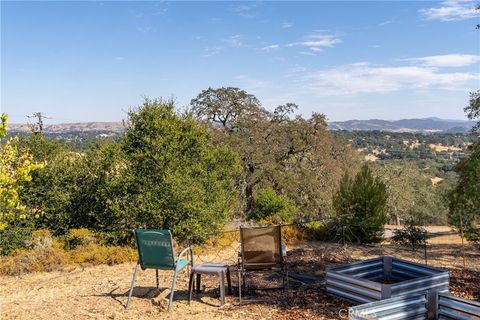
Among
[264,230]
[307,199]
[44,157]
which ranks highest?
[44,157]

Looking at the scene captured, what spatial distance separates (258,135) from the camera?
71.7ft

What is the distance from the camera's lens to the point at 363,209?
38.7ft

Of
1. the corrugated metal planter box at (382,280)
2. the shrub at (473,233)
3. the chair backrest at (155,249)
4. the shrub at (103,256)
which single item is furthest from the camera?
the shrub at (473,233)

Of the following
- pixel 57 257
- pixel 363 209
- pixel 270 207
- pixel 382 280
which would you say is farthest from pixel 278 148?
pixel 382 280

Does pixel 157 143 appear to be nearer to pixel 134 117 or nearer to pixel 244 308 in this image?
pixel 134 117

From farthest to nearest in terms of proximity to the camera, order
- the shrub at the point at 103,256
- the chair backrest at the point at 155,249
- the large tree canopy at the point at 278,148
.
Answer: the large tree canopy at the point at 278,148 < the shrub at the point at 103,256 < the chair backrest at the point at 155,249

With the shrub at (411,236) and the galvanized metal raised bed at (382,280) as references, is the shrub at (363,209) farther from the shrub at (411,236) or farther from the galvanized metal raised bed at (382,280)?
the galvanized metal raised bed at (382,280)

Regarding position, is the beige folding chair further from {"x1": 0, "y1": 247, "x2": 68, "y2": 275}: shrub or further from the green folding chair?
{"x1": 0, "y1": 247, "x2": 68, "y2": 275}: shrub

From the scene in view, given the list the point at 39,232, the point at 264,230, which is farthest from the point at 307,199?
the point at 264,230

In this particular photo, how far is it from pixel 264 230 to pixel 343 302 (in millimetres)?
1422

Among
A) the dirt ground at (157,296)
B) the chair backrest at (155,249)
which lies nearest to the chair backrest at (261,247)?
the dirt ground at (157,296)

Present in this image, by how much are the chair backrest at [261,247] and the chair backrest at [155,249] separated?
110 cm

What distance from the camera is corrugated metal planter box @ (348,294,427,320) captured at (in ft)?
13.7

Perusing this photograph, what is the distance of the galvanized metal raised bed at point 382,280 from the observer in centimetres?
505
